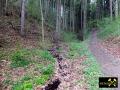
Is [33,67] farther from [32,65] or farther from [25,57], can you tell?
[25,57]

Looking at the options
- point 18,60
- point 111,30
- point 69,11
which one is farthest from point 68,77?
point 69,11

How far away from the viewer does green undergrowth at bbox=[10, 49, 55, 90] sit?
10.9 m

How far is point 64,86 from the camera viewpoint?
1051 centimetres


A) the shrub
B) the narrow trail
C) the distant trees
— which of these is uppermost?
the distant trees

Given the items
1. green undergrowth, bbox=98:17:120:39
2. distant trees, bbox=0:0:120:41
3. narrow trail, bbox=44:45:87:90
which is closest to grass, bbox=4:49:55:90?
narrow trail, bbox=44:45:87:90

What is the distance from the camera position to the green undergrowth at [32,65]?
10898 millimetres

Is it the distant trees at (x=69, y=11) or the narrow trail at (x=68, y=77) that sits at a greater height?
the distant trees at (x=69, y=11)

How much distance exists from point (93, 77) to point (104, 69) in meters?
1.98

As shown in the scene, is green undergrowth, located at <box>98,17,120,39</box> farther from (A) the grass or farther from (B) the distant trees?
(A) the grass

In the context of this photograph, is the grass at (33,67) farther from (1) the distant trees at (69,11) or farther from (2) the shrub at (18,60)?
(1) the distant trees at (69,11)

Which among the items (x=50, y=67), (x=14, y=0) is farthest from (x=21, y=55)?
(x=14, y=0)

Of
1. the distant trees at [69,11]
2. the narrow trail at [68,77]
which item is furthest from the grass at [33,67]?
the distant trees at [69,11]

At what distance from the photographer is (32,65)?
13.9 meters

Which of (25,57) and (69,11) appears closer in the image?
(25,57)
